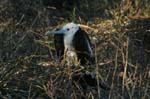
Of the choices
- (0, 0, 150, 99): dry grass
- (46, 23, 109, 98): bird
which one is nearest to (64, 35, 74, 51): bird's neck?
(46, 23, 109, 98): bird

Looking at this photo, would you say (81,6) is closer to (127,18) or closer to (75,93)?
(127,18)

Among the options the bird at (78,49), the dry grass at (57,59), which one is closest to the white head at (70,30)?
the bird at (78,49)

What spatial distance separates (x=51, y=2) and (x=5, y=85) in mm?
1605

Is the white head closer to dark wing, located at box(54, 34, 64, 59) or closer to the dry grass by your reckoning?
dark wing, located at box(54, 34, 64, 59)

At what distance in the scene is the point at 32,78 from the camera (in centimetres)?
304

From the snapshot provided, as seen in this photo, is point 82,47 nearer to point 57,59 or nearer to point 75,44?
point 75,44

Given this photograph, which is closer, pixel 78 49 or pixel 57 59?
pixel 78 49

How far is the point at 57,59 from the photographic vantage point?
2904 millimetres

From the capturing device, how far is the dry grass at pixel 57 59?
113 inches

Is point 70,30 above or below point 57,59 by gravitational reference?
above

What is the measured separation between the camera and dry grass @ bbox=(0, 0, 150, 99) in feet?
Result: 9.38

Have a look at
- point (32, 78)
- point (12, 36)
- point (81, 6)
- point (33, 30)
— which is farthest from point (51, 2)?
point (32, 78)

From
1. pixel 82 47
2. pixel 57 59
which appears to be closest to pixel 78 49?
pixel 82 47

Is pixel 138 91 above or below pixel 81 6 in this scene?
below
